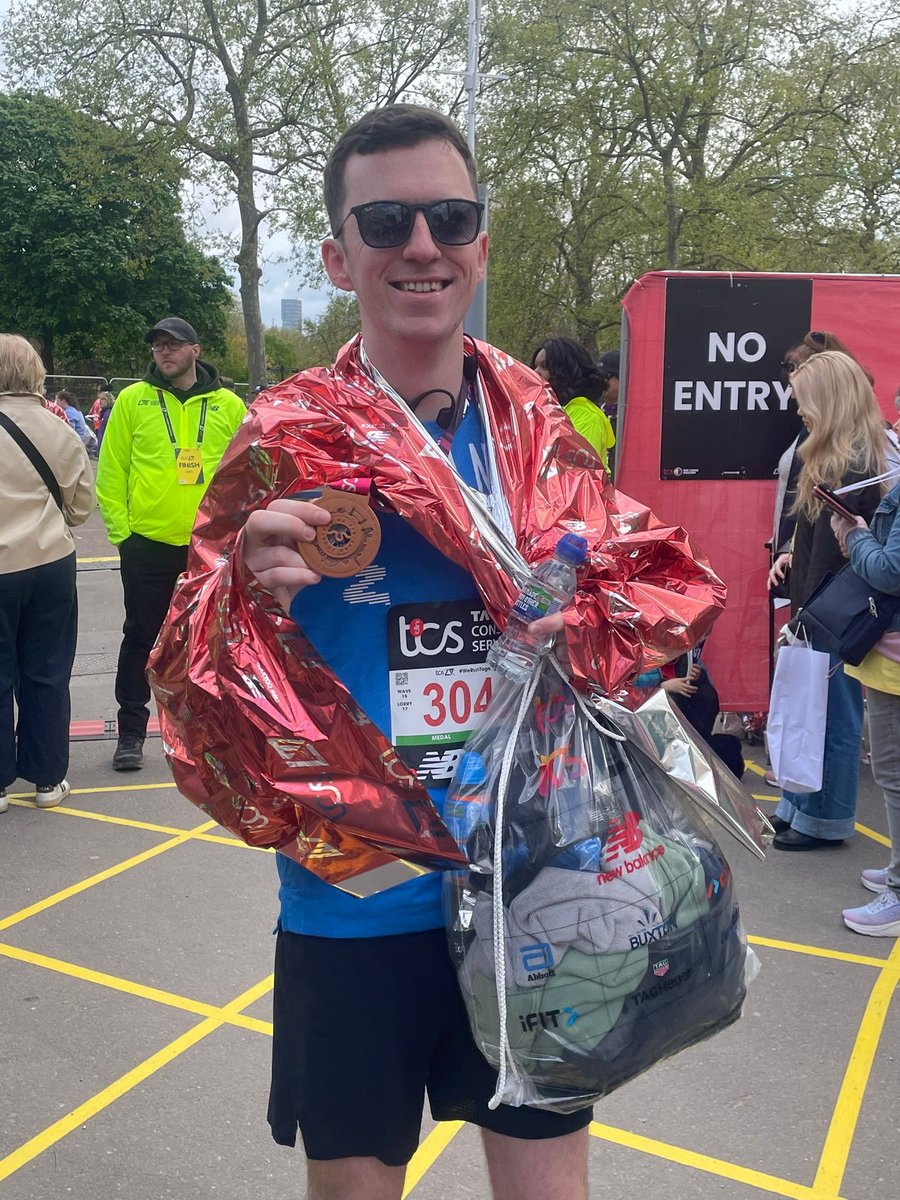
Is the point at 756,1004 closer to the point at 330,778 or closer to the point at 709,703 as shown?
the point at 709,703

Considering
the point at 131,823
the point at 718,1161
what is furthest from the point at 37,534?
the point at 718,1161

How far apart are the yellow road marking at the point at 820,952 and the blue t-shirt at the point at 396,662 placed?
250 cm

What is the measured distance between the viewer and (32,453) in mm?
4766

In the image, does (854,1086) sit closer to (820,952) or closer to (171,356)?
(820,952)

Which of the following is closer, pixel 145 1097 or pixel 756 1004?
pixel 145 1097

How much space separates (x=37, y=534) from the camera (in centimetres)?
479

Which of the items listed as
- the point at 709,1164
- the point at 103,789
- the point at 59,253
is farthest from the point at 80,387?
the point at 709,1164

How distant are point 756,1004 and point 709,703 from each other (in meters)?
1.64

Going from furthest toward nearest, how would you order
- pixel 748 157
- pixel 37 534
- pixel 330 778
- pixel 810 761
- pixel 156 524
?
pixel 748 157 → pixel 156 524 → pixel 37 534 → pixel 810 761 → pixel 330 778

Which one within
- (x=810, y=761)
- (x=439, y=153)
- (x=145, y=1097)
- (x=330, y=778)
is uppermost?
(x=439, y=153)

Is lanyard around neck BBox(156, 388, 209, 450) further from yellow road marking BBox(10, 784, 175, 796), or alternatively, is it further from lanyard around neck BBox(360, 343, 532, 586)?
lanyard around neck BBox(360, 343, 532, 586)

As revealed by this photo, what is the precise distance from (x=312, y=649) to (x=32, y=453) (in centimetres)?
370

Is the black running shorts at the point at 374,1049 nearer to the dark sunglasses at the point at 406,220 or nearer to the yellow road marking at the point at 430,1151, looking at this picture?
the dark sunglasses at the point at 406,220

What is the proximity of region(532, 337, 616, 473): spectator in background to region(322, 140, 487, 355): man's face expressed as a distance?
4.34m
